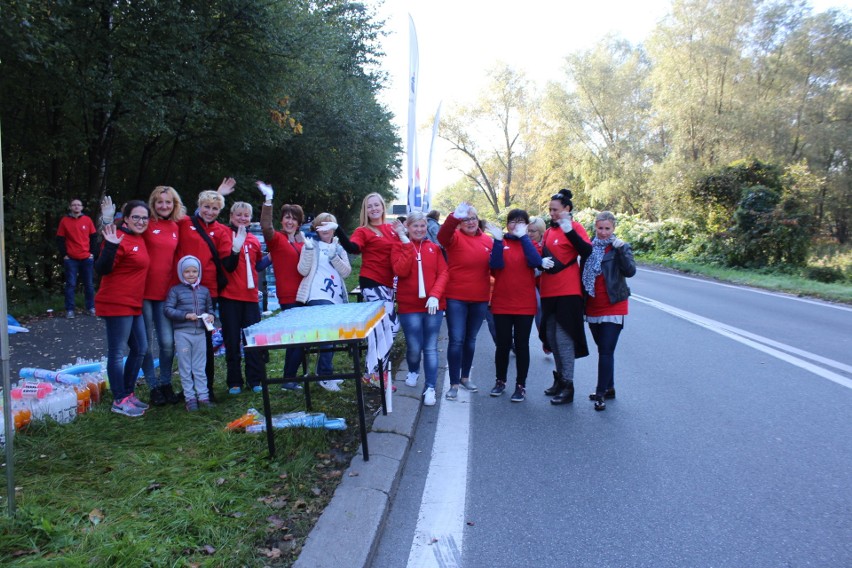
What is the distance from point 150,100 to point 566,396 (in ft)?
27.9

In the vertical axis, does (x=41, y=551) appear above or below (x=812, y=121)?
below

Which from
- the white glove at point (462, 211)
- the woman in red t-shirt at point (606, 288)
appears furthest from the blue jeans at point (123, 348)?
the woman in red t-shirt at point (606, 288)

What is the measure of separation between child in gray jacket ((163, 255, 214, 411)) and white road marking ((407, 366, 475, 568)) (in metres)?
2.20

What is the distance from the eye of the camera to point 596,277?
5543 millimetres

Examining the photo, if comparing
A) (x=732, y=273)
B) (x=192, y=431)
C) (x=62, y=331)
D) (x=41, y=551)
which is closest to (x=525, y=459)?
(x=192, y=431)

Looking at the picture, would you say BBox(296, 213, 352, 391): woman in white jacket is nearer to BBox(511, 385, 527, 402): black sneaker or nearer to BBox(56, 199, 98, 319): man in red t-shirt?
BBox(511, 385, 527, 402): black sneaker

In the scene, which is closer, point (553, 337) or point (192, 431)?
point (192, 431)

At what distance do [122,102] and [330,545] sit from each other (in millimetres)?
9555

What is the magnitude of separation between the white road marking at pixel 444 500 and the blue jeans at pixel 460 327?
640 mm

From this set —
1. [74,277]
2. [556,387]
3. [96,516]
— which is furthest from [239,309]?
[74,277]

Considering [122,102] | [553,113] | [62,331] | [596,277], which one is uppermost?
[553,113]

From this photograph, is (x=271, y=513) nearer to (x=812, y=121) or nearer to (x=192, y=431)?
(x=192, y=431)

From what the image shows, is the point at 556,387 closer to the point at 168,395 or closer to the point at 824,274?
the point at 168,395

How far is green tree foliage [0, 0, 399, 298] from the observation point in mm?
9758
